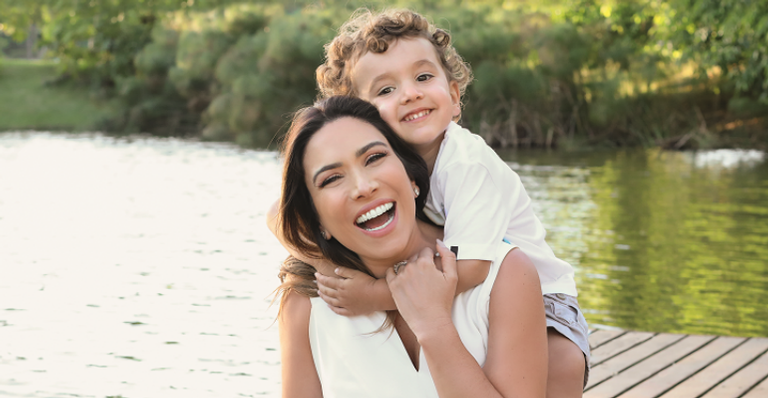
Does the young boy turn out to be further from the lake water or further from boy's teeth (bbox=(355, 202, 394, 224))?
the lake water

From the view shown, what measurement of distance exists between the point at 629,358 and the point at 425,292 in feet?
8.63

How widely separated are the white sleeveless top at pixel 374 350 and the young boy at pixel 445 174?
4cm

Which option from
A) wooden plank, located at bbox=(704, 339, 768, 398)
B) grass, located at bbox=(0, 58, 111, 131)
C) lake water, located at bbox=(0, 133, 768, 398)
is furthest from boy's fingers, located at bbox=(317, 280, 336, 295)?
grass, located at bbox=(0, 58, 111, 131)

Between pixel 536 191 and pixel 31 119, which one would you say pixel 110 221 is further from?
pixel 31 119

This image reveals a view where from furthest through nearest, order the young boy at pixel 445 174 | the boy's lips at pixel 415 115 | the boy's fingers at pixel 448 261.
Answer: the boy's lips at pixel 415 115, the young boy at pixel 445 174, the boy's fingers at pixel 448 261

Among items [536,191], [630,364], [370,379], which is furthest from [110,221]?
[370,379]

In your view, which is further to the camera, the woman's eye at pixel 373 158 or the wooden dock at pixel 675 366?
the wooden dock at pixel 675 366

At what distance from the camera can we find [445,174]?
253 cm

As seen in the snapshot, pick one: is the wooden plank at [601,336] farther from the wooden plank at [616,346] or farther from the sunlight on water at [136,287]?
the sunlight on water at [136,287]

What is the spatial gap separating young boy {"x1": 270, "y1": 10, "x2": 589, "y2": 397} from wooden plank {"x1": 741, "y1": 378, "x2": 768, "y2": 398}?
150 cm

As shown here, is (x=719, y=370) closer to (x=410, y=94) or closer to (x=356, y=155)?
(x=410, y=94)

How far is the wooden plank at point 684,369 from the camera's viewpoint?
12.4 ft

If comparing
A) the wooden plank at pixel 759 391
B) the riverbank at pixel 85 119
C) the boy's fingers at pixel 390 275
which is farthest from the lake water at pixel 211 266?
the riverbank at pixel 85 119

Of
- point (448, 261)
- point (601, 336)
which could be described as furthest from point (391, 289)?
point (601, 336)
